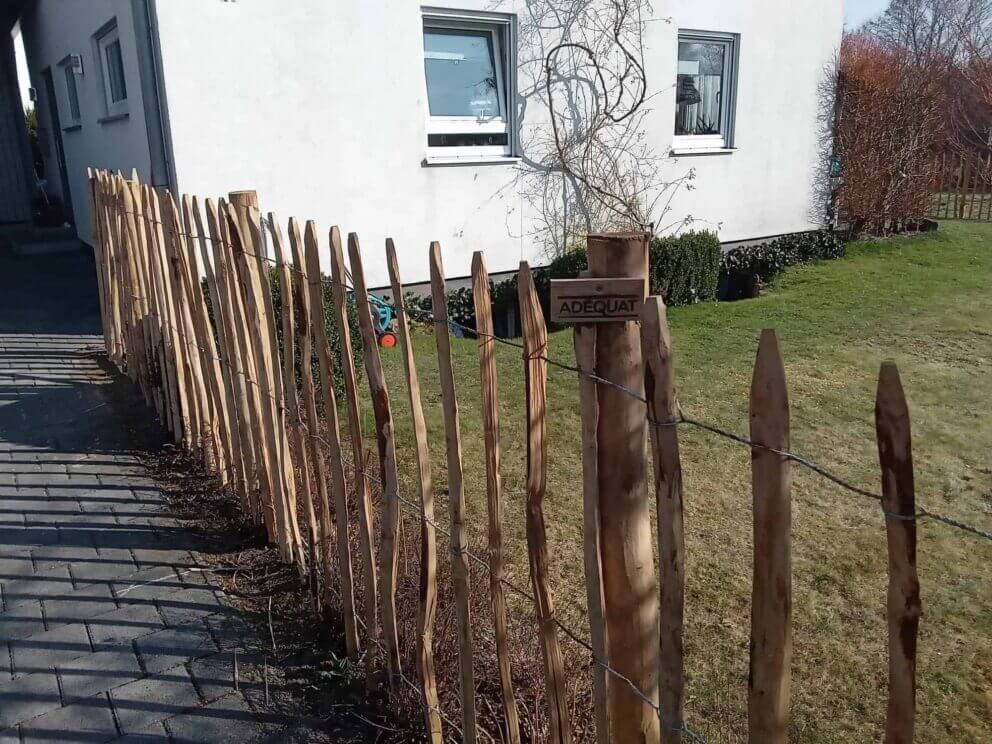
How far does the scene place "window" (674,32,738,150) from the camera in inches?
410

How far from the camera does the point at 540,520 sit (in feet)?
6.56

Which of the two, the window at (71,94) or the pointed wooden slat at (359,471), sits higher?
the window at (71,94)

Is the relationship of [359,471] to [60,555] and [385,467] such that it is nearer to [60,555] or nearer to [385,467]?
[385,467]

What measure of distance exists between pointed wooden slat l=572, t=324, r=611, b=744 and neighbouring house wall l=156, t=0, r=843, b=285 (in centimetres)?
611

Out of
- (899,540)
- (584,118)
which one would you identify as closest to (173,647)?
(899,540)

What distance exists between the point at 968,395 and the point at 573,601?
418 cm

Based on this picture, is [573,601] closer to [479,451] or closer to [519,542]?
[519,542]

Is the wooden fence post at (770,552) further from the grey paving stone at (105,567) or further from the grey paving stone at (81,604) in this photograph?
the grey paving stone at (105,567)

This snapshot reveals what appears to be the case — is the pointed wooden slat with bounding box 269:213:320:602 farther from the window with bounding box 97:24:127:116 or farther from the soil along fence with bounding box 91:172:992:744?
the window with bounding box 97:24:127:116

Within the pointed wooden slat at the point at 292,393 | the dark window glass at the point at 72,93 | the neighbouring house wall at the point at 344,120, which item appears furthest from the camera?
the dark window glass at the point at 72,93

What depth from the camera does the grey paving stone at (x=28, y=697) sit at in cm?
258

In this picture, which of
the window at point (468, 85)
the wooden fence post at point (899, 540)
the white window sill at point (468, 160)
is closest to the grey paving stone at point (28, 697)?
the wooden fence post at point (899, 540)

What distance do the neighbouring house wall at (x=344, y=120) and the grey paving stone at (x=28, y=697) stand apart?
510cm

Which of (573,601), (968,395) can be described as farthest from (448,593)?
(968,395)
